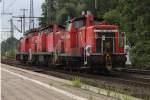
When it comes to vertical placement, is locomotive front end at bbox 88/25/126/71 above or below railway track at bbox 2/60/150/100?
above

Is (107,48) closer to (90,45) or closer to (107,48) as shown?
(107,48)

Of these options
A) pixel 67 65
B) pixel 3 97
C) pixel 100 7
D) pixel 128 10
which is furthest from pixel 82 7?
pixel 3 97

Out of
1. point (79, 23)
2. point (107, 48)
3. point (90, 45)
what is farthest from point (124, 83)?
point (79, 23)

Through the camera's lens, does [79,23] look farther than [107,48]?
Yes

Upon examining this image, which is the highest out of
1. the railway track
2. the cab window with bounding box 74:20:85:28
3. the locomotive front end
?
the cab window with bounding box 74:20:85:28

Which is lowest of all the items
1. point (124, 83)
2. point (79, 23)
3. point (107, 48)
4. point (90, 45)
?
point (124, 83)

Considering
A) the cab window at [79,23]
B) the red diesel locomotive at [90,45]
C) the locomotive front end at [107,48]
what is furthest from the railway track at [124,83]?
the cab window at [79,23]

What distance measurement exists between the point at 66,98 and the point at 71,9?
69.5 meters

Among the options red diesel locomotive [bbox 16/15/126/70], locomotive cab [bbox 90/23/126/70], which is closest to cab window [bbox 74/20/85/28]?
red diesel locomotive [bbox 16/15/126/70]

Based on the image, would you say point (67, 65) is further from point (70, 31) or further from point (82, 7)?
point (82, 7)

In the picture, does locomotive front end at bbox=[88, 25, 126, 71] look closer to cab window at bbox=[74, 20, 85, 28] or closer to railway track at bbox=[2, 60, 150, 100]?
railway track at bbox=[2, 60, 150, 100]

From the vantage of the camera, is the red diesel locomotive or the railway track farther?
the red diesel locomotive

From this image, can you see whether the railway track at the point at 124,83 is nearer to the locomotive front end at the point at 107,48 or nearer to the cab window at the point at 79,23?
the locomotive front end at the point at 107,48

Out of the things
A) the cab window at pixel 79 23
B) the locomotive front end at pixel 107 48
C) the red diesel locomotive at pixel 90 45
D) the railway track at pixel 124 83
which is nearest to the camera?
the railway track at pixel 124 83
